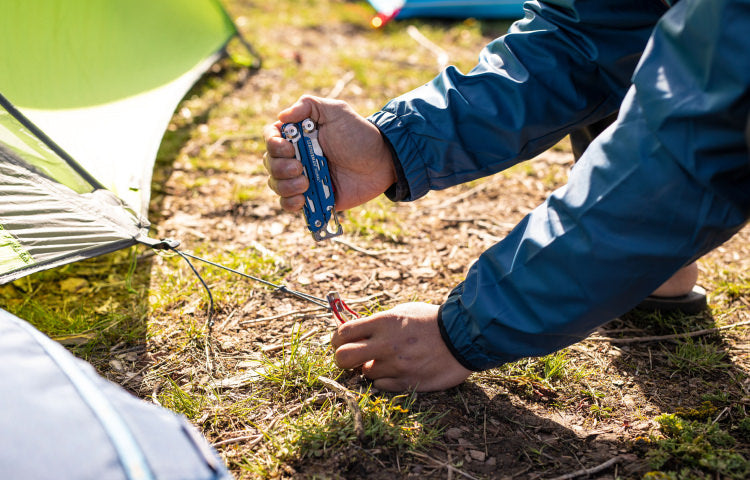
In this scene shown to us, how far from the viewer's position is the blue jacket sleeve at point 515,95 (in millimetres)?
1814

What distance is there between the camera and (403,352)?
65.3 inches

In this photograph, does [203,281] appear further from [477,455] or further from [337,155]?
[477,455]

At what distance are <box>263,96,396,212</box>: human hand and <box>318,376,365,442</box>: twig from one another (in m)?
0.53

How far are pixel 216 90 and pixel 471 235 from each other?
2.01 m

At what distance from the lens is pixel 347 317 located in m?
1.97

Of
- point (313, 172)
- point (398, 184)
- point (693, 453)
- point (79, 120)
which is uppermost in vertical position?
point (79, 120)

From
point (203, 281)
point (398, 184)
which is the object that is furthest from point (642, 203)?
point (203, 281)

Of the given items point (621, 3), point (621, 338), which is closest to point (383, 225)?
point (621, 338)

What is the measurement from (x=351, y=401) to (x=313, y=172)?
26.7 inches

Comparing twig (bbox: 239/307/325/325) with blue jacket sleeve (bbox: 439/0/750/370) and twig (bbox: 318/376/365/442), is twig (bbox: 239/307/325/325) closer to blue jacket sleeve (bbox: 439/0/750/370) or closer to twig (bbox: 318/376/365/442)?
twig (bbox: 318/376/365/442)

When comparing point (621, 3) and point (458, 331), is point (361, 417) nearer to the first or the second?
point (458, 331)

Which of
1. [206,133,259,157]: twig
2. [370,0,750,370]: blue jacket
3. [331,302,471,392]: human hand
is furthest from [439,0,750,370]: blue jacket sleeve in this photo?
[206,133,259,157]: twig

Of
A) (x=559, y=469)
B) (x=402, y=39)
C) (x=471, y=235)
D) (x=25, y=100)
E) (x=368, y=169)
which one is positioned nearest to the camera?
(x=559, y=469)

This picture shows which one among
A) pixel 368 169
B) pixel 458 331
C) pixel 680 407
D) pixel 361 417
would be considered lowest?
pixel 680 407
